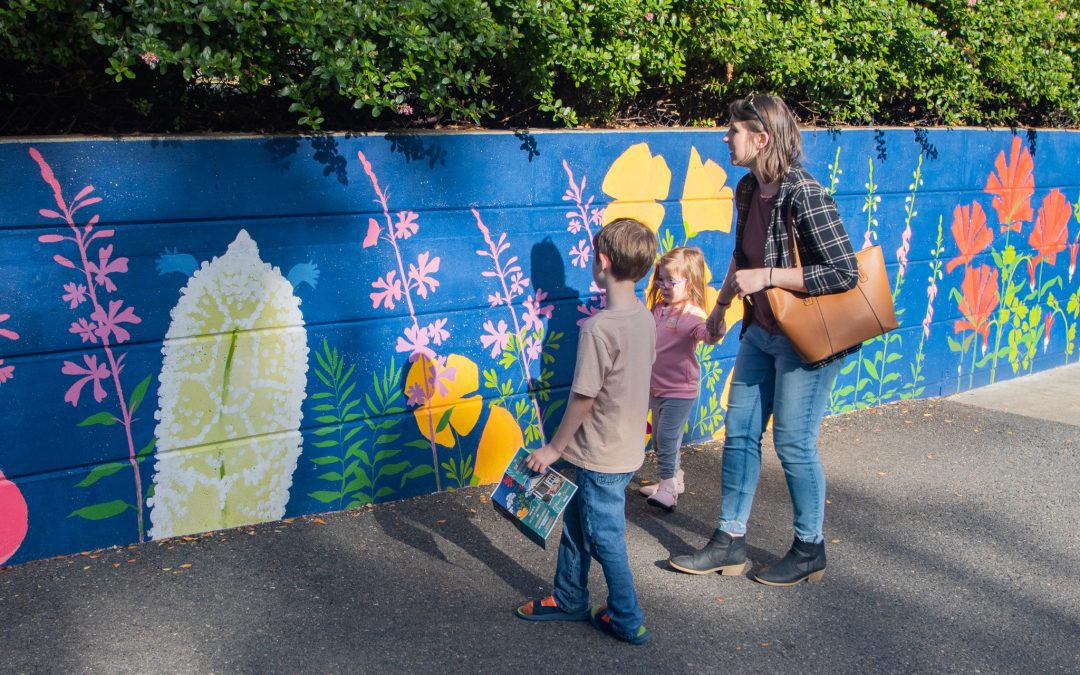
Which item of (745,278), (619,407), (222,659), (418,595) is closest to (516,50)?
(745,278)

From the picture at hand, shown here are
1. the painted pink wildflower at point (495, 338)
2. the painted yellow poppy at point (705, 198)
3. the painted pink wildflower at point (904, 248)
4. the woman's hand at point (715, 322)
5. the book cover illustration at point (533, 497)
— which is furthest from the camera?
the painted pink wildflower at point (904, 248)

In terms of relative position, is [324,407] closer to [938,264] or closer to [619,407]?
[619,407]

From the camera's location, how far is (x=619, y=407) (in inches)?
131

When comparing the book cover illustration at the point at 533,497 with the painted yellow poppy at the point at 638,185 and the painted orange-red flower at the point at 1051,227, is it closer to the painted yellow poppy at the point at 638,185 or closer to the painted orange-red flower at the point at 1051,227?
the painted yellow poppy at the point at 638,185

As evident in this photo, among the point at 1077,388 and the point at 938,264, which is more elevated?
the point at 938,264

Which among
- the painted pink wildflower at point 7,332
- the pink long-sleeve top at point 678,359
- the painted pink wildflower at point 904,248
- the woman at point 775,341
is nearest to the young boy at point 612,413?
the woman at point 775,341

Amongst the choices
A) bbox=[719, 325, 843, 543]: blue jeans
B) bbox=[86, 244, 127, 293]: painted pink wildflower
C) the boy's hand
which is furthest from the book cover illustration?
bbox=[86, 244, 127, 293]: painted pink wildflower

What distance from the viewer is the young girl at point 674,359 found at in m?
4.62

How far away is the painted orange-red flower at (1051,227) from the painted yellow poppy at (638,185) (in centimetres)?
337

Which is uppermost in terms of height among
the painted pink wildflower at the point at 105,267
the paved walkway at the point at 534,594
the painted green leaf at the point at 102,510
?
the painted pink wildflower at the point at 105,267

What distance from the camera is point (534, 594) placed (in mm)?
3879

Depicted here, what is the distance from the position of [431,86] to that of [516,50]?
51 centimetres

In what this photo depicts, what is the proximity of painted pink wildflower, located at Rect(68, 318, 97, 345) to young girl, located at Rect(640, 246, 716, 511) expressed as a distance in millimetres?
2278

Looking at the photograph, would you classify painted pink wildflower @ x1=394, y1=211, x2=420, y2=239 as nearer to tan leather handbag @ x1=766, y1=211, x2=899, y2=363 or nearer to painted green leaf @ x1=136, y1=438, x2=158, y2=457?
painted green leaf @ x1=136, y1=438, x2=158, y2=457
